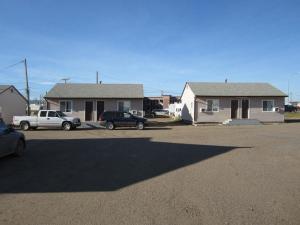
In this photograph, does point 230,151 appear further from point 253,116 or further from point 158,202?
point 253,116

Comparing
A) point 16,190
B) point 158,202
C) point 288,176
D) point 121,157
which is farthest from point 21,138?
point 288,176

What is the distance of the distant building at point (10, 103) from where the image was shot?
39.2m

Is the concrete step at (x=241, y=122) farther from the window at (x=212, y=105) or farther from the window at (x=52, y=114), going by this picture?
the window at (x=52, y=114)

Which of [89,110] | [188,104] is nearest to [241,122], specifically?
[188,104]

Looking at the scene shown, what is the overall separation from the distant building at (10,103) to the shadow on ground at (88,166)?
26.8 m

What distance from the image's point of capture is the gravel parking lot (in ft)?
19.0

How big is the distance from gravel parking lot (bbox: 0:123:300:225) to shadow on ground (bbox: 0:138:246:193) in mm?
23

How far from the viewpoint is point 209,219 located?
5688 mm

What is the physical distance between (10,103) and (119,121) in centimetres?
1754

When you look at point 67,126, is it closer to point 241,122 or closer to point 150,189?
point 241,122

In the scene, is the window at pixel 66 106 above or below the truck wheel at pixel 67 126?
above

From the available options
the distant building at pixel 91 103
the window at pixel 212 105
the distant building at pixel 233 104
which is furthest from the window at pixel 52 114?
the window at pixel 212 105

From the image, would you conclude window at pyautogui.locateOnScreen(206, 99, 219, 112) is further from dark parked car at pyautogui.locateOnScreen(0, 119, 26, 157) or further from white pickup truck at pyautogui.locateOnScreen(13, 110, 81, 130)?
dark parked car at pyautogui.locateOnScreen(0, 119, 26, 157)

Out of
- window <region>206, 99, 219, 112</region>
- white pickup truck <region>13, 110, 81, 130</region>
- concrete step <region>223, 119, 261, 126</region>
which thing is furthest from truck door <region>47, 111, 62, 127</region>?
concrete step <region>223, 119, 261, 126</region>
